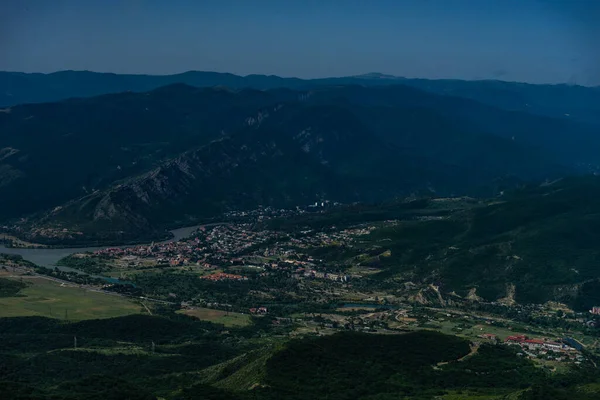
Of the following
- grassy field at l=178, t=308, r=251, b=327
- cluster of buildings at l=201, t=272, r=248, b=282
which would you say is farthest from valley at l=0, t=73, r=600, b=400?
cluster of buildings at l=201, t=272, r=248, b=282

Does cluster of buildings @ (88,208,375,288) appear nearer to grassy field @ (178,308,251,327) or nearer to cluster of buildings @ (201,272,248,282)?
cluster of buildings @ (201,272,248,282)

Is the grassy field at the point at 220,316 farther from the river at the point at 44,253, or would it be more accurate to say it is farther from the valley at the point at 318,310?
the river at the point at 44,253

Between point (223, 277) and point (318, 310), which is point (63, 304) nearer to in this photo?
point (223, 277)

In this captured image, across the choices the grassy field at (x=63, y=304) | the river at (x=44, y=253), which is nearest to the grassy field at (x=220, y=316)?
the grassy field at (x=63, y=304)

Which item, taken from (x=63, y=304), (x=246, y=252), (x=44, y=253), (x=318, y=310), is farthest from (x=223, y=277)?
(x=44, y=253)

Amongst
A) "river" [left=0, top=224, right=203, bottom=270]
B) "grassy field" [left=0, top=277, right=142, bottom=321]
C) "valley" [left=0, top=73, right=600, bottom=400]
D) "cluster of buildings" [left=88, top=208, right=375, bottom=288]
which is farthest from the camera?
"river" [left=0, top=224, right=203, bottom=270]

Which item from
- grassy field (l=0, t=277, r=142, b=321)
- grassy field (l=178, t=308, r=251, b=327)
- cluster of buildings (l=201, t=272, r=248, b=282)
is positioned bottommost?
grassy field (l=178, t=308, r=251, b=327)
